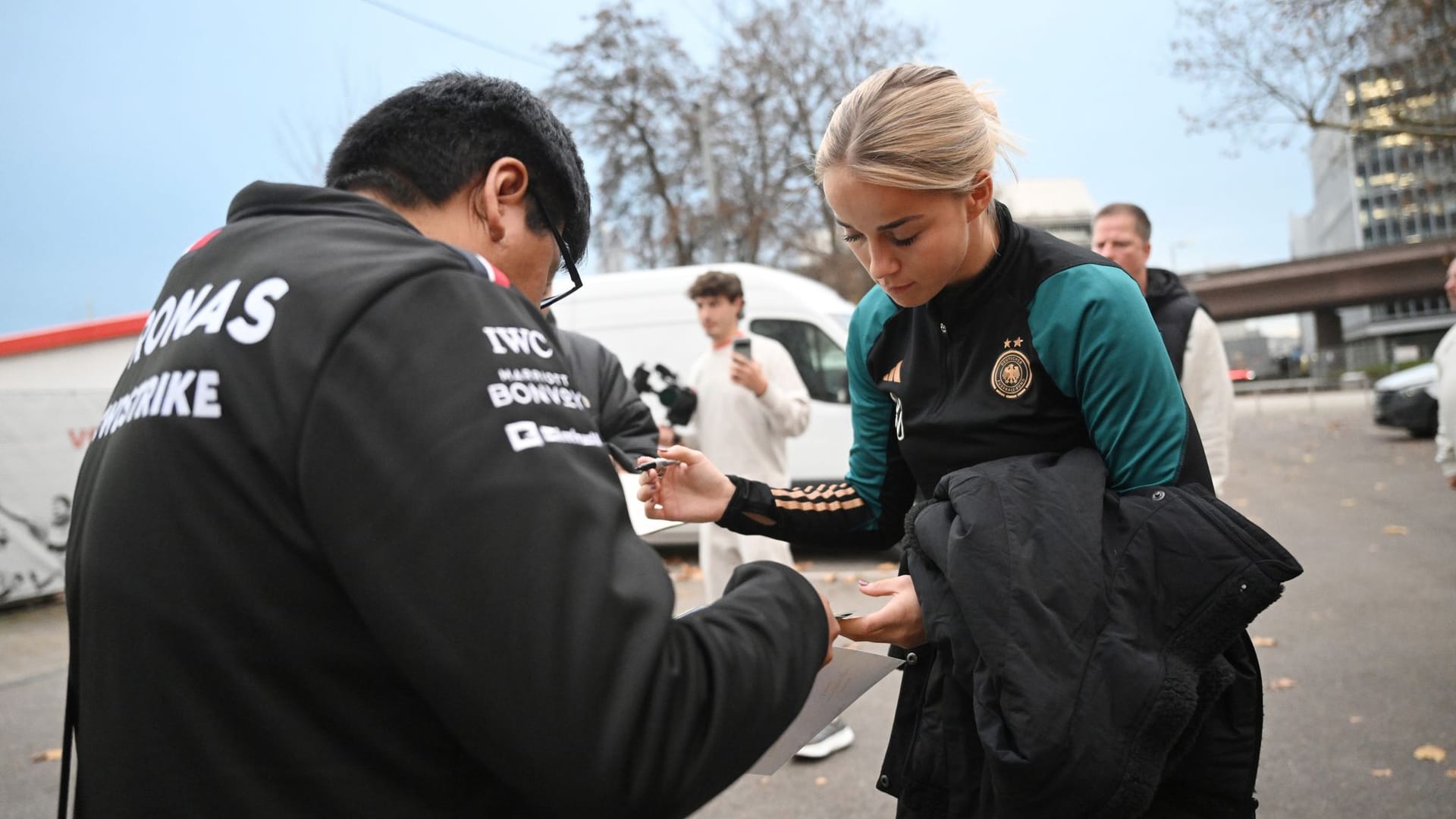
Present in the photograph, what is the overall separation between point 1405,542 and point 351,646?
954 centimetres

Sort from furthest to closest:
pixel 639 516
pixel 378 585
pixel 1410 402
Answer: pixel 1410 402, pixel 639 516, pixel 378 585

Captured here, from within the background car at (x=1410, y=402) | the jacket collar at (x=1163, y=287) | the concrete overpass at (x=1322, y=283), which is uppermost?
the jacket collar at (x=1163, y=287)

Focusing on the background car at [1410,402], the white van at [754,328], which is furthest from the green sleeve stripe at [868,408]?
the background car at [1410,402]

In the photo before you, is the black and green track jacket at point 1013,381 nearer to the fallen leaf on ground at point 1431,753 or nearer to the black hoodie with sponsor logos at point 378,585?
the black hoodie with sponsor logos at point 378,585

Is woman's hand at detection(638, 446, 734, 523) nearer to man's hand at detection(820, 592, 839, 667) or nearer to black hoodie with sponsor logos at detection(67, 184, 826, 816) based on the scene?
man's hand at detection(820, 592, 839, 667)

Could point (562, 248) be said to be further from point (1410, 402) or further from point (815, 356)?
point (1410, 402)

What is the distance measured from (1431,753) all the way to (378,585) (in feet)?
15.2

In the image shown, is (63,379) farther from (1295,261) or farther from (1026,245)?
(1295,261)

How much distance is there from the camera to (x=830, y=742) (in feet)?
15.1

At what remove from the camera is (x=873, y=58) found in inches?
1050

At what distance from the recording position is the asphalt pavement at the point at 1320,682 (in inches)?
156

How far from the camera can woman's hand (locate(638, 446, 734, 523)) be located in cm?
204

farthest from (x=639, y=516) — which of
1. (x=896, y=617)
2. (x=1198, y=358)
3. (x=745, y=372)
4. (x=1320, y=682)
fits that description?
(x=1320, y=682)

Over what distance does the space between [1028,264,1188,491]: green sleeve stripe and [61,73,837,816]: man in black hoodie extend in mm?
834
